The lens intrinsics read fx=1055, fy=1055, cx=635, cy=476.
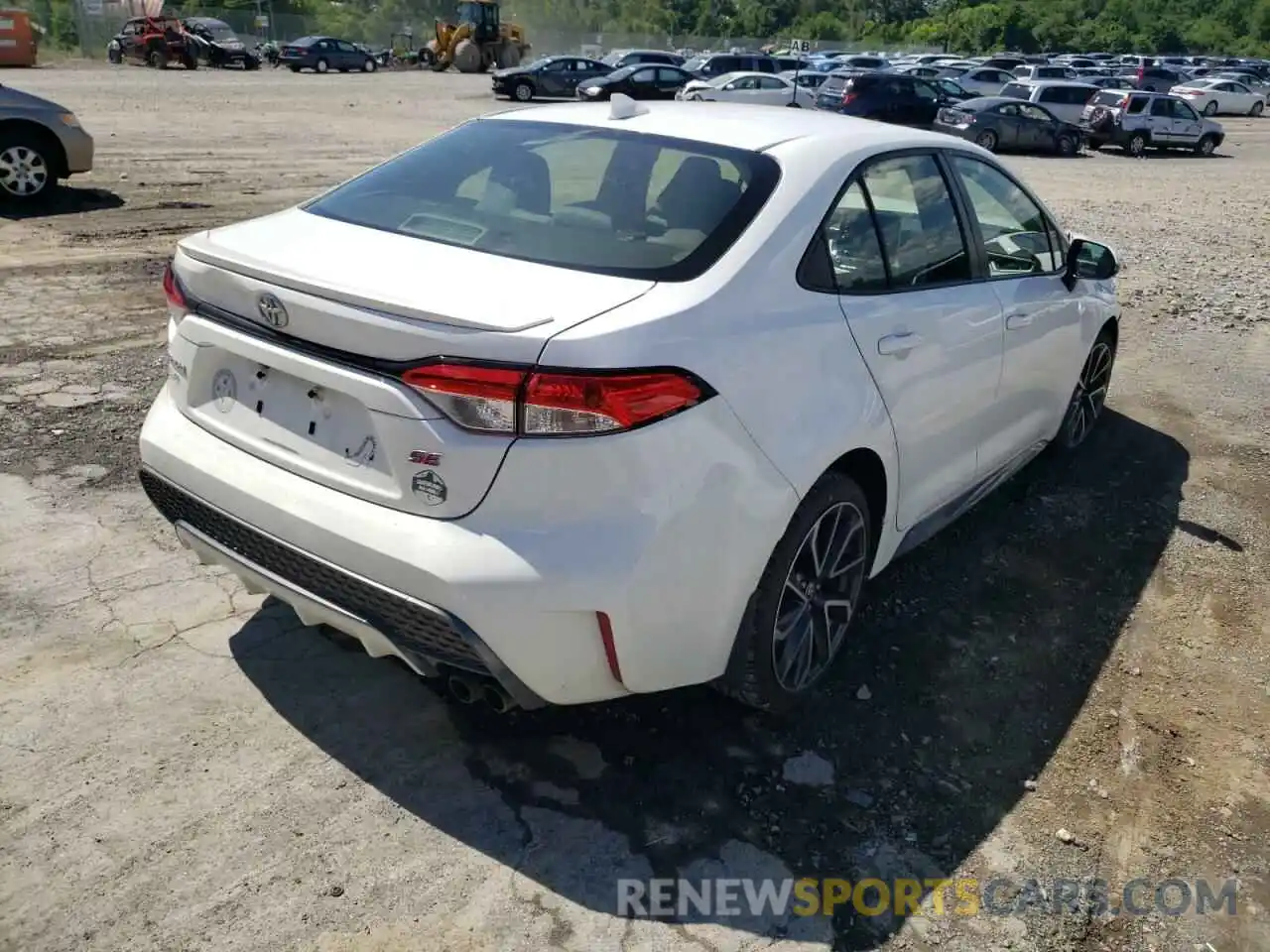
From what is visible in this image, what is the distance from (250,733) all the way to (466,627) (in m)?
1.03

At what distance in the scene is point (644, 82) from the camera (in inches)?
1261

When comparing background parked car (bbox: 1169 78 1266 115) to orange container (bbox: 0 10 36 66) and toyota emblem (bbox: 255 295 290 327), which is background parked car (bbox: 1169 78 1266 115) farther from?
toyota emblem (bbox: 255 295 290 327)

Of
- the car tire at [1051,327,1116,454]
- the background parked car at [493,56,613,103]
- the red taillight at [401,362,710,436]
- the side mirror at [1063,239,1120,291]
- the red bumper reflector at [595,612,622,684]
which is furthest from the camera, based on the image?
the background parked car at [493,56,613,103]

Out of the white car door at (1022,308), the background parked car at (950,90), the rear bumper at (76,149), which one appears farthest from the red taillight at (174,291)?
the background parked car at (950,90)

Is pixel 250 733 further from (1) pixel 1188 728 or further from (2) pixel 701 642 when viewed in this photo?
(1) pixel 1188 728

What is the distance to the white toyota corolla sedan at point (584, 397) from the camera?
239cm

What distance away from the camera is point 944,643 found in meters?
3.73

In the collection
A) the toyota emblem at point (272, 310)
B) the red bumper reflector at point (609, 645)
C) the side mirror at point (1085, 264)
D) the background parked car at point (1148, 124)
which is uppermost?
the toyota emblem at point (272, 310)

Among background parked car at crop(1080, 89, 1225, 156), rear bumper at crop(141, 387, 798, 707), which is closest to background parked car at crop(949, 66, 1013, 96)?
background parked car at crop(1080, 89, 1225, 156)

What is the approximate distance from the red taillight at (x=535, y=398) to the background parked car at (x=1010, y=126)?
25.6 m

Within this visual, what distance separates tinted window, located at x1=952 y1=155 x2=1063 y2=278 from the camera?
3992mm

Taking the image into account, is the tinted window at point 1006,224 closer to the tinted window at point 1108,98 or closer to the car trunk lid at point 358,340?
the car trunk lid at point 358,340

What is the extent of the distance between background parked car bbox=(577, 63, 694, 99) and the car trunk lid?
99.6 ft

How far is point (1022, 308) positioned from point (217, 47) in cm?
4626
